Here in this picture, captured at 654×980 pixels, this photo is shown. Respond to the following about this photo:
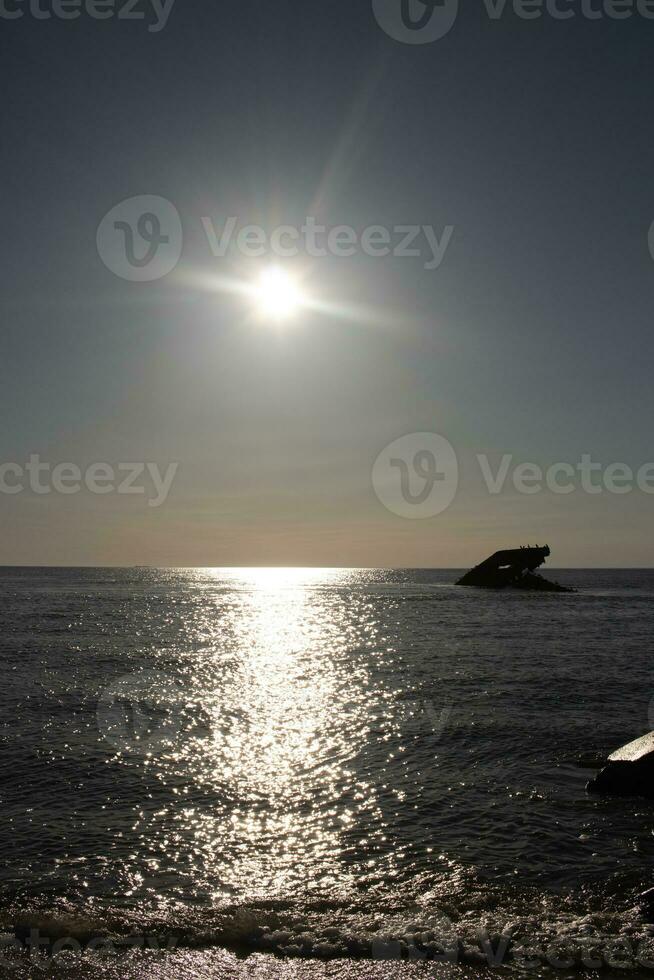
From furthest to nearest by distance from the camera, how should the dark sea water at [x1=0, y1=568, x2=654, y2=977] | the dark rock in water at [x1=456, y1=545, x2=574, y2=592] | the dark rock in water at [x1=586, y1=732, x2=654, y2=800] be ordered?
the dark rock in water at [x1=456, y1=545, x2=574, y2=592]
the dark rock in water at [x1=586, y1=732, x2=654, y2=800]
the dark sea water at [x1=0, y1=568, x2=654, y2=977]

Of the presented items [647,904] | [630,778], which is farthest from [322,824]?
[630,778]

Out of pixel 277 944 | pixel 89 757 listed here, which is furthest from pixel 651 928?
Answer: pixel 89 757

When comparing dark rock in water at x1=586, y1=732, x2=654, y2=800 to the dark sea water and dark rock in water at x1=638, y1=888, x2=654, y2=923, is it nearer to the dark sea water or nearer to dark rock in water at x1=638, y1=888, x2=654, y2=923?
the dark sea water

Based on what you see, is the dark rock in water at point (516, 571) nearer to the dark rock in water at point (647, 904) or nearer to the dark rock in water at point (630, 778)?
the dark rock in water at point (630, 778)

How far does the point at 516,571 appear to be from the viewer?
100938mm

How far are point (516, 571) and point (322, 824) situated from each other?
93.9 meters

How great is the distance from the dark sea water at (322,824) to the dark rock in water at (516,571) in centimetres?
7028

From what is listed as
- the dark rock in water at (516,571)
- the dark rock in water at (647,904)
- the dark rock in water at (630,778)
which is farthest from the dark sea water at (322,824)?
the dark rock in water at (516,571)

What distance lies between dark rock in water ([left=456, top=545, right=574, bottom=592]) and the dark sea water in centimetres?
7028

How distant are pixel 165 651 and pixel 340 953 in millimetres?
32441

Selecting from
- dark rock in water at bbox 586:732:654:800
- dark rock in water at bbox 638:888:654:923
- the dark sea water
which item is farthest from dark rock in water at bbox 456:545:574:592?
dark rock in water at bbox 638:888:654:923

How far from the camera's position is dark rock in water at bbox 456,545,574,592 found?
321 feet

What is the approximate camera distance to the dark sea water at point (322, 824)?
8414 mm

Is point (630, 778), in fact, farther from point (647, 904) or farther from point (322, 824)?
point (322, 824)
